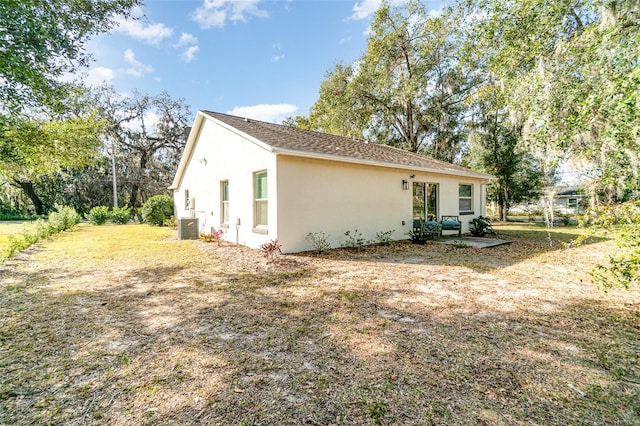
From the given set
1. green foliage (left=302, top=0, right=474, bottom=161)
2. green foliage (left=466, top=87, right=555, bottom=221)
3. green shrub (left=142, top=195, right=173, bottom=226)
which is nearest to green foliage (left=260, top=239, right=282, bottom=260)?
green shrub (left=142, top=195, right=173, bottom=226)

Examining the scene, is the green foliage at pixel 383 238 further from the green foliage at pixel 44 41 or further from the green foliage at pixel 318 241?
the green foliage at pixel 44 41

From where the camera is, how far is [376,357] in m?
2.62

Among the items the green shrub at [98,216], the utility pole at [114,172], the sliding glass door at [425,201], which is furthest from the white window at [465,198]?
the utility pole at [114,172]

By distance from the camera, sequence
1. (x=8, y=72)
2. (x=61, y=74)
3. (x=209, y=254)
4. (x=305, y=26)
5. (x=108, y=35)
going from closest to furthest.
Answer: (x=8, y=72) → (x=61, y=74) → (x=108, y=35) → (x=209, y=254) → (x=305, y=26)

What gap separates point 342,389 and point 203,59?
616 inches

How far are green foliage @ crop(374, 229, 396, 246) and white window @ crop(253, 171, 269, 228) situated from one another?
3.61 metres

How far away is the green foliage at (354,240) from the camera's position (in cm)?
843

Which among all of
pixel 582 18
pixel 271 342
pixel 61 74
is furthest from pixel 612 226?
pixel 61 74

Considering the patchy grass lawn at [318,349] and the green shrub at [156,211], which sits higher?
the green shrub at [156,211]

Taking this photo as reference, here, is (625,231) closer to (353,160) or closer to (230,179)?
(353,160)

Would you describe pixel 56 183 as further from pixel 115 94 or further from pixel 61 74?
pixel 61 74

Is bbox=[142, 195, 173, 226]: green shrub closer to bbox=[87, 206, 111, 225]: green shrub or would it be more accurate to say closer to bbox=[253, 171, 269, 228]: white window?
bbox=[87, 206, 111, 225]: green shrub

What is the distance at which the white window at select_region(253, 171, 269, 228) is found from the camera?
26.1 feet

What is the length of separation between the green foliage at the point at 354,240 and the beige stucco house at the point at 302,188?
0.41ft
